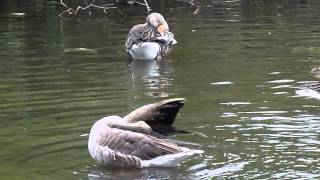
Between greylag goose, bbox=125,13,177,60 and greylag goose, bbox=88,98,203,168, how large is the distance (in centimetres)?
810

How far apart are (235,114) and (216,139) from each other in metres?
1.36

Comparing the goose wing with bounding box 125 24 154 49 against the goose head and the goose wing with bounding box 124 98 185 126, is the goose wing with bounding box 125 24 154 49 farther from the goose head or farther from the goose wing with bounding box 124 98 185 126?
the goose wing with bounding box 124 98 185 126

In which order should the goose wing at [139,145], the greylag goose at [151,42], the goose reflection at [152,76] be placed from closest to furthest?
the goose wing at [139,145]
the goose reflection at [152,76]
the greylag goose at [151,42]

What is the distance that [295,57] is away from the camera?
16219 millimetres

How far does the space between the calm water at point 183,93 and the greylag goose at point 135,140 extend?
0.13 m

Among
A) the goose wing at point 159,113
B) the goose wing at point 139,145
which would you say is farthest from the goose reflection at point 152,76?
the goose wing at point 139,145

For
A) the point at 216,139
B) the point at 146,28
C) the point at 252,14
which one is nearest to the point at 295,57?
the point at 146,28

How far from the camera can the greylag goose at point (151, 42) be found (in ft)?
55.4

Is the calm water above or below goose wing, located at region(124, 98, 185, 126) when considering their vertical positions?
below

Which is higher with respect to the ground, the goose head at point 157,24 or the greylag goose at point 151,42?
the goose head at point 157,24

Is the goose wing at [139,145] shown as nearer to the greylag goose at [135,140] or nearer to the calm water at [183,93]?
the greylag goose at [135,140]

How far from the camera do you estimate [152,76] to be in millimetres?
14859

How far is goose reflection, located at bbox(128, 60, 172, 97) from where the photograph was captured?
13.2 metres

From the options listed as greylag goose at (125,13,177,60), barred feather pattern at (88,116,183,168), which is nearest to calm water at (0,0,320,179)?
barred feather pattern at (88,116,183,168)
